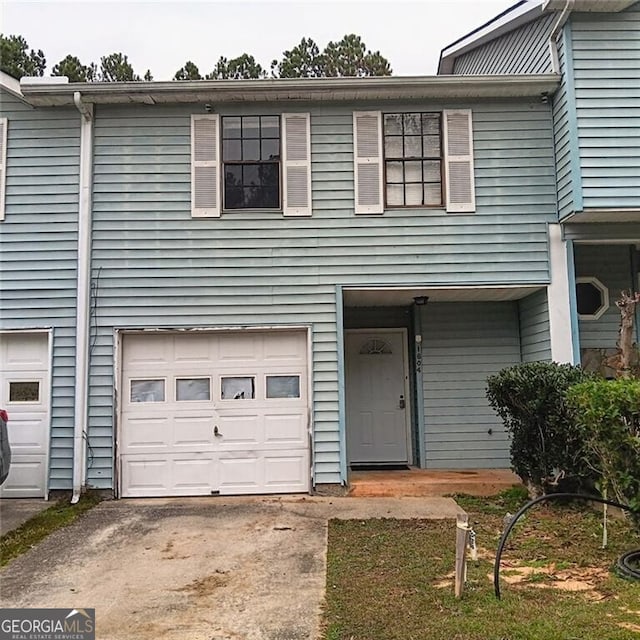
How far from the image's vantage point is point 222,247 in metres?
7.37

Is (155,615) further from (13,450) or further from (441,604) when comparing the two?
(13,450)

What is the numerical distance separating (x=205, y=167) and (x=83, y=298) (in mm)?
2215

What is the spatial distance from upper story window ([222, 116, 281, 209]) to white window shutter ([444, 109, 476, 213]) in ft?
7.03

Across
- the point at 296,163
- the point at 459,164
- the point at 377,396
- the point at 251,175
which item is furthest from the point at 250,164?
the point at 377,396

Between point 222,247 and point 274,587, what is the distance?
14.0 ft

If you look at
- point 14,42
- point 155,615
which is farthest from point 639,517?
point 14,42

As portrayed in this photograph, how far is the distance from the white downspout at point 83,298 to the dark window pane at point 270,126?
85.0 inches

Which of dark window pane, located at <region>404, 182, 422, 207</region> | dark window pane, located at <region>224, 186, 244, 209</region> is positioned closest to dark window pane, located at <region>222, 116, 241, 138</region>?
dark window pane, located at <region>224, 186, 244, 209</region>

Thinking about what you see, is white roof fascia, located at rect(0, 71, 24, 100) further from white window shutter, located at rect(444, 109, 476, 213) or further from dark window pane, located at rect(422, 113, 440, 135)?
white window shutter, located at rect(444, 109, 476, 213)

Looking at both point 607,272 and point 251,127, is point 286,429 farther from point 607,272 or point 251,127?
point 607,272

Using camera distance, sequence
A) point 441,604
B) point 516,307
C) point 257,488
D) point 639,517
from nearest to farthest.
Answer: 1. point 441,604
2. point 639,517
3. point 257,488
4. point 516,307

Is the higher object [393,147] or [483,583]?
[393,147]

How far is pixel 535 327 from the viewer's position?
7789mm

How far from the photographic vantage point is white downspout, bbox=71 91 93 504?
23.2 feet
